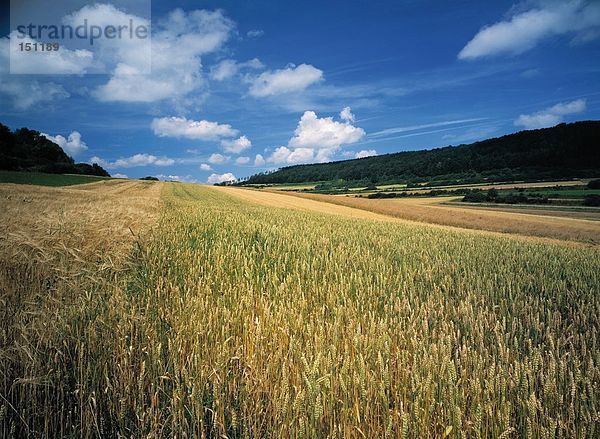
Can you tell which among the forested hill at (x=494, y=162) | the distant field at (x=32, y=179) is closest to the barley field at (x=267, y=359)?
the distant field at (x=32, y=179)

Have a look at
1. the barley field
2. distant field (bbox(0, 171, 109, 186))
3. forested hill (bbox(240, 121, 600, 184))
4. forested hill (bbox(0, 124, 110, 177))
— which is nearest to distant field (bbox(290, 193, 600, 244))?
the barley field

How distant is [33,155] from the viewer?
93.4 m

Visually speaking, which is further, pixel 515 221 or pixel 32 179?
pixel 32 179

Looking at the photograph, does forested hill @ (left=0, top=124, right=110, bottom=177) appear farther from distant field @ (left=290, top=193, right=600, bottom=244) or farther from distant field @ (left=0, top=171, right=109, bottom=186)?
distant field @ (left=290, top=193, right=600, bottom=244)

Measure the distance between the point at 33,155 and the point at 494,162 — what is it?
12377 centimetres

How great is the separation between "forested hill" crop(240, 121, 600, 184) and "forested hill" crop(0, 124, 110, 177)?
246 feet

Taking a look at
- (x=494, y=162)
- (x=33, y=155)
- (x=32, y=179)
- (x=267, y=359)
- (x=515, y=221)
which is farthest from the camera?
(x=33, y=155)

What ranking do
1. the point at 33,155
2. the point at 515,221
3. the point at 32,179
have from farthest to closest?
the point at 33,155, the point at 32,179, the point at 515,221

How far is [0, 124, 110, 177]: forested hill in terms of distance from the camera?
72.6 meters

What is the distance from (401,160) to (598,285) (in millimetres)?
119586

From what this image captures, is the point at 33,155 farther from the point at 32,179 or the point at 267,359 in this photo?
the point at 267,359

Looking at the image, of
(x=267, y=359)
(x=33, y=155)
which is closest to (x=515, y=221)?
(x=267, y=359)

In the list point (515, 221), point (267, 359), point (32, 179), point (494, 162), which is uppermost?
point (494, 162)

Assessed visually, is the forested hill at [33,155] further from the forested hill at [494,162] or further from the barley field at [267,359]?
the barley field at [267,359]
